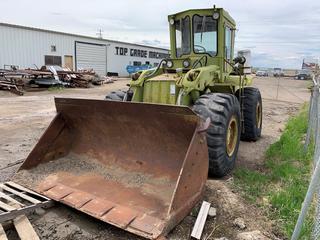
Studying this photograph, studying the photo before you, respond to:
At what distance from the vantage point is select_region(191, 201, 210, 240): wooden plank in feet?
10.5

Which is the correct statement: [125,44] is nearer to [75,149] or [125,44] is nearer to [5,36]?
[5,36]

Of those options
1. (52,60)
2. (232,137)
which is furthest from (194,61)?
(52,60)

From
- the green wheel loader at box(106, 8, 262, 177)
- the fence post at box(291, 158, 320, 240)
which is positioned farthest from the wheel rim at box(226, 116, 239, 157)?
the fence post at box(291, 158, 320, 240)

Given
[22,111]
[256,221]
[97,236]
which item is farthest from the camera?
[22,111]

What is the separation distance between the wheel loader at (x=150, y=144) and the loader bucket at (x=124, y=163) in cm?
1

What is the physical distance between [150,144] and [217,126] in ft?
2.96

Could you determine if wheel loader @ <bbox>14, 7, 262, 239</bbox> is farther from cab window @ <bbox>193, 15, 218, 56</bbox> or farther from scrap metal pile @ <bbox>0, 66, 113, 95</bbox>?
scrap metal pile @ <bbox>0, 66, 113, 95</bbox>

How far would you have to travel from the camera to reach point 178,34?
20.3 feet

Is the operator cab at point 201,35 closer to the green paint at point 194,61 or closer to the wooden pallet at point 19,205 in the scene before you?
the green paint at point 194,61

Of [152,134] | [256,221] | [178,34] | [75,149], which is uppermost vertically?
[178,34]

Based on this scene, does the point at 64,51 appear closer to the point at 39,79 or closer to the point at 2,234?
the point at 39,79

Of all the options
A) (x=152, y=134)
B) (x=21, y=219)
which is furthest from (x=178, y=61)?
(x=21, y=219)

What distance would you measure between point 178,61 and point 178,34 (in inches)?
21.0

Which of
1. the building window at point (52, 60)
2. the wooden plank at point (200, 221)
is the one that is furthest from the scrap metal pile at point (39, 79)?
the wooden plank at point (200, 221)
